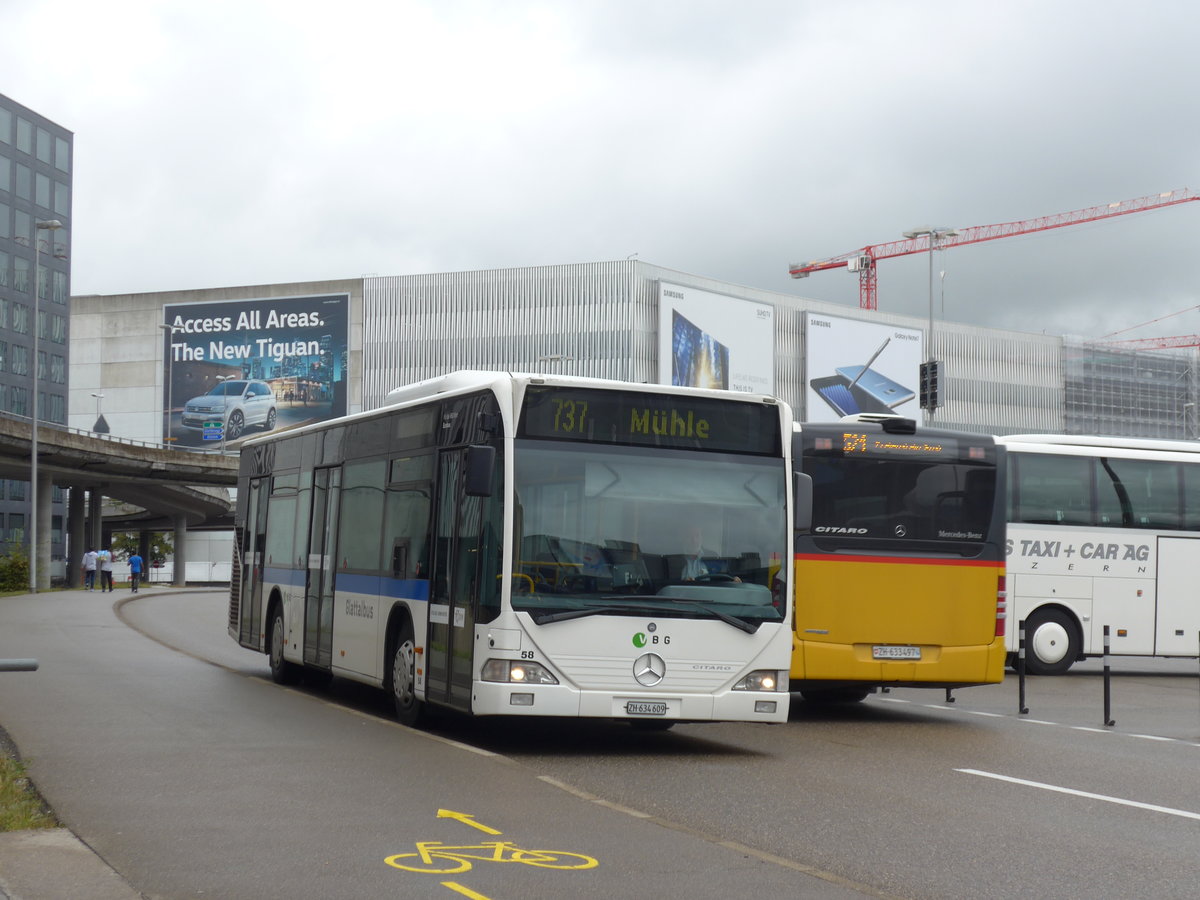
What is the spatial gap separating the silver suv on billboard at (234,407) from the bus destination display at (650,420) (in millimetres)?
100947

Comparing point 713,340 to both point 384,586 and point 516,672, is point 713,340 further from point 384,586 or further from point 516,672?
point 516,672

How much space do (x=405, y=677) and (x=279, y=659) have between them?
5.05 metres

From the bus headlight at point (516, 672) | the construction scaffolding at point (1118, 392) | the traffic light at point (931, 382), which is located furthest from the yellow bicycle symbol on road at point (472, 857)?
the construction scaffolding at point (1118, 392)

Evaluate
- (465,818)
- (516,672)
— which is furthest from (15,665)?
(516,672)

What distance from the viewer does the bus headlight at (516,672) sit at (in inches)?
465

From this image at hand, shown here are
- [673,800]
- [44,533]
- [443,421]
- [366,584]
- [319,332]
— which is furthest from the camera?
[319,332]

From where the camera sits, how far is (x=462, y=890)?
7062 millimetres

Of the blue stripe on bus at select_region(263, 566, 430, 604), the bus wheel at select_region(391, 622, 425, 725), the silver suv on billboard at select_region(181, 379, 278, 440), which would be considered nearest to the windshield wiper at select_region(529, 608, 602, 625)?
the blue stripe on bus at select_region(263, 566, 430, 604)

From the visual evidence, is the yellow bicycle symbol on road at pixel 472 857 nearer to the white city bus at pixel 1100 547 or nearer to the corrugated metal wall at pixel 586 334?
the white city bus at pixel 1100 547

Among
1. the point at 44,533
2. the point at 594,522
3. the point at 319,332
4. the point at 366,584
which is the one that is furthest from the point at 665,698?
the point at 319,332

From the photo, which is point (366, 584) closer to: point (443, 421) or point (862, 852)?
point (443, 421)

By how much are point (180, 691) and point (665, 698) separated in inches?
276

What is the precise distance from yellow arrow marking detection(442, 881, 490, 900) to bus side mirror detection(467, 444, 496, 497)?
4.76 metres

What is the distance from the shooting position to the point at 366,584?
595 inches
